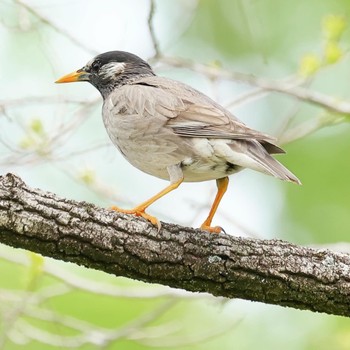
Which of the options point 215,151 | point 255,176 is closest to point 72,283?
point 215,151

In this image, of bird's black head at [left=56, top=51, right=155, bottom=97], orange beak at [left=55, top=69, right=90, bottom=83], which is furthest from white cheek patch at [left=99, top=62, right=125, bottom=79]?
orange beak at [left=55, top=69, right=90, bottom=83]

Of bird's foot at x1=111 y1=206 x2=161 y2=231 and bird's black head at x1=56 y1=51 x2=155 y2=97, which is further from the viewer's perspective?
bird's black head at x1=56 y1=51 x2=155 y2=97

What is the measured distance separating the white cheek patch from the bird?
25.3 inches

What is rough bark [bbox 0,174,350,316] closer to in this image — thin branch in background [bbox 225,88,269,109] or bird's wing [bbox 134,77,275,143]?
bird's wing [bbox 134,77,275,143]

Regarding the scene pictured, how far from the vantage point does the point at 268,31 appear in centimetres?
1280

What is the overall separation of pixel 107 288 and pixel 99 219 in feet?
7.46

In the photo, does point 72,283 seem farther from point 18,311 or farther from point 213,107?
point 213,107

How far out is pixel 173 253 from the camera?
5.61 meters

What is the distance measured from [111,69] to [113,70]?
0.03m

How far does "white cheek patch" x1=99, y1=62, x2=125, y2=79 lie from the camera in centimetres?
768

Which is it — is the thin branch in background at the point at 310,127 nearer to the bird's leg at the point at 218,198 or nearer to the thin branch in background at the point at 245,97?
the thin branch in background at the point at 245,97

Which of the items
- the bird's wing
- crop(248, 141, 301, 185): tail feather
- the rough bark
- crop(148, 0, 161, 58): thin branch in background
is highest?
crop(148, 0, 161, 58): thin branch in background

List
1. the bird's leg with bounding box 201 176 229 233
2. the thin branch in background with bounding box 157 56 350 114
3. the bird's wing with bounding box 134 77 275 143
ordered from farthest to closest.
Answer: the thin branch in background with bounding box 157 56 350 114
the bird's leg with bounding box 201 176 229 233
the bird's wing with bounding box 134 77 275 143

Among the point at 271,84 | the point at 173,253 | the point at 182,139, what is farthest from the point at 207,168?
the point at 271,84
